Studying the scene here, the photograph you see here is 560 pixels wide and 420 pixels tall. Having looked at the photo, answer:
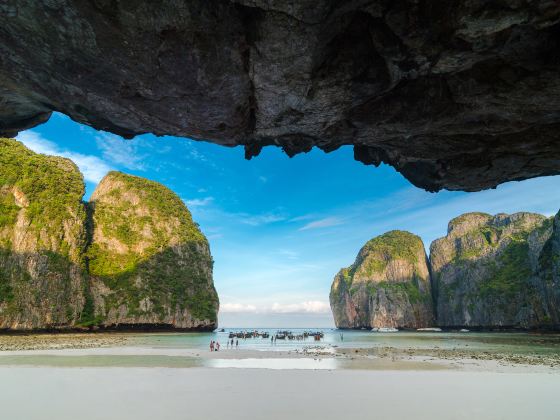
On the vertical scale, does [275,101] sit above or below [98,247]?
below

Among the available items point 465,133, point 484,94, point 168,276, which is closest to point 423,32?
point 484,94

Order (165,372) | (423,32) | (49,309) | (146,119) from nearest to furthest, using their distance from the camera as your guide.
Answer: (423,32), (146,119), (165,372), (49,309)

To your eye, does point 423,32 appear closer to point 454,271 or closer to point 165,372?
point 165,372

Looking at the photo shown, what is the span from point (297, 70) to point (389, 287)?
5427 inches

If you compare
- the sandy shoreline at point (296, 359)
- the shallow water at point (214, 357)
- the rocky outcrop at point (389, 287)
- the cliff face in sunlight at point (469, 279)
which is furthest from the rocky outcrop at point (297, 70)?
the rocky outcrop at point (389, 287)

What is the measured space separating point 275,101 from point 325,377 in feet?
35.0

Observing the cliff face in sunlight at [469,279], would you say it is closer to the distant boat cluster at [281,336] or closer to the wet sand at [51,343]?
the distant boat cluster at [281,336]

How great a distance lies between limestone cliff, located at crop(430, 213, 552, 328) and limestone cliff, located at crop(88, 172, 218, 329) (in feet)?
263

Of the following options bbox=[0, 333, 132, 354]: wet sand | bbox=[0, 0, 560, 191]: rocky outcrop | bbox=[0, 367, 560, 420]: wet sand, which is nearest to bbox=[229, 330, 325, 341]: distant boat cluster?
bbox=[0, 333, 132, 354]: wet sand

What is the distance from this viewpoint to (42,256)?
59906 mm

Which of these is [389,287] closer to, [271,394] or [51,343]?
[51,343]

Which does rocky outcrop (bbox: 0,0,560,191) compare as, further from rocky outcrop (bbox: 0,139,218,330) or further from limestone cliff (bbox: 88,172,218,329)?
limestone cliff (bbox: 88,172,218,329)

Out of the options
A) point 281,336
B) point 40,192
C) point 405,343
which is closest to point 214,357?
point 405,343

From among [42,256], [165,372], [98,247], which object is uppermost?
[98,247]
